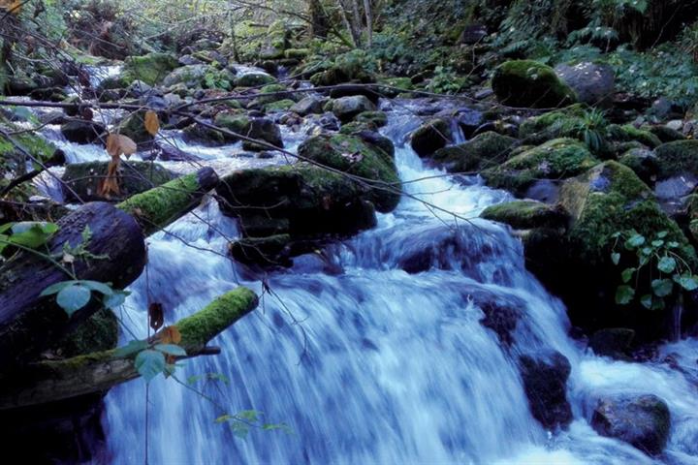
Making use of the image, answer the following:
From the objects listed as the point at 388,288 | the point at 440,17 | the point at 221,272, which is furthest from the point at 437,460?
the point at 440,17

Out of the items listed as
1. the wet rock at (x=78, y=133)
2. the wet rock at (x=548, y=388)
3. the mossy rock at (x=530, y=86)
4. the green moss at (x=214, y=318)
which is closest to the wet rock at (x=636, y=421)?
the wet rock at (x=548, y=388)

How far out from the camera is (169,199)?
2551 mm

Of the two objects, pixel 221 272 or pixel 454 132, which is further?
pixel 454 132

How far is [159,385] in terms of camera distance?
3.16 metres

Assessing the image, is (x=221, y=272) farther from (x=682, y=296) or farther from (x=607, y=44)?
(x=607, y=44)

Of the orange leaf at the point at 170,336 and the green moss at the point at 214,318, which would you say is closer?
the orange leaf at the point at 170,336

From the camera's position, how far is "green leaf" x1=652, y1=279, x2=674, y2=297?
4805 millimetres

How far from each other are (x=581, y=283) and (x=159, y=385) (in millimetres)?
3601

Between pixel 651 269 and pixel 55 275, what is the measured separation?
4.57 m

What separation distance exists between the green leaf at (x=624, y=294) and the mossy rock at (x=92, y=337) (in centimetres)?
386

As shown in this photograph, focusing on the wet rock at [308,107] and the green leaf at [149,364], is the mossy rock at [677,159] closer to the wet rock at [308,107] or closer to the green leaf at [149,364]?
the wet rock at [308,107]

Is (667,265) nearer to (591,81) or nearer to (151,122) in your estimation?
(151,122)

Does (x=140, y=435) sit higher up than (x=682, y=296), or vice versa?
(x=140, y=435)

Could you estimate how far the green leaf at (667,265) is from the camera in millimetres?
4762
